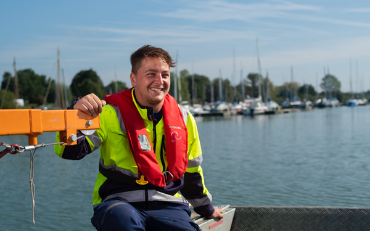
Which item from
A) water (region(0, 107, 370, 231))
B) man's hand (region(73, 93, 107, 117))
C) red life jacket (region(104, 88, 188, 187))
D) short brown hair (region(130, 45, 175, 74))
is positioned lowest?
water (region(0, 107, 370, 231))

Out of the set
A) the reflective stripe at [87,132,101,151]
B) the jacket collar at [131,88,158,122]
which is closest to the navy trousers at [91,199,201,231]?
the reflective stripe at [87,132,101,151]

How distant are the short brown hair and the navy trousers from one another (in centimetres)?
101

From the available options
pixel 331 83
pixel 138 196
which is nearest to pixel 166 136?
pixel 138 196

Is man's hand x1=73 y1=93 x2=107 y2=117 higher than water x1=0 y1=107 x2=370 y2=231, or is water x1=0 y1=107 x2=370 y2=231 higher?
man's hand x1=73 y1=93 x2=107 y2=117

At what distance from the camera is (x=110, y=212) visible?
2.57 metres

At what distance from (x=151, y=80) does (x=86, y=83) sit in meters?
78.9

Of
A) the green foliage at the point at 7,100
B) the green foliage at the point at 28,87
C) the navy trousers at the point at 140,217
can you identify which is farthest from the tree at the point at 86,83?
the navy trousers at the point at 140,217

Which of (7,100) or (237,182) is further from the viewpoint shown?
(7,100)

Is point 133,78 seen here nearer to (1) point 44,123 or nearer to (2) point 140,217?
(1) point 44,123

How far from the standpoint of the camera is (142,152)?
274 centimetres

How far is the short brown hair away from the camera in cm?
289

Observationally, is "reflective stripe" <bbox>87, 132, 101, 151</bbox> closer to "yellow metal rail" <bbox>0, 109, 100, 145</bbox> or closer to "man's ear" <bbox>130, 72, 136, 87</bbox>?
"yellow metal rail" <bbox>0, 109, 100, 145</bbox>

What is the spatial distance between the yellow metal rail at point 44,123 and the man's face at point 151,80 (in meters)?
0.47

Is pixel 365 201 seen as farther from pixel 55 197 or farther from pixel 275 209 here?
pixel 55 197
